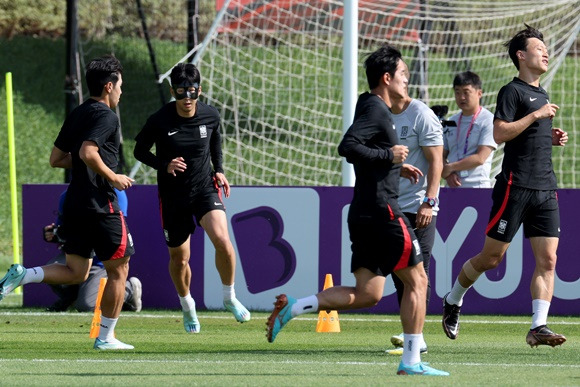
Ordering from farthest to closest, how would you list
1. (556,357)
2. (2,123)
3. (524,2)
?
(2,123)
(524,2)
(556,357)

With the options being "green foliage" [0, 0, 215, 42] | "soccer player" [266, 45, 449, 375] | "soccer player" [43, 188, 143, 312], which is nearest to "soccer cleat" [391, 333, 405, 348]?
"soccer player" [266, 45, 449, 375]

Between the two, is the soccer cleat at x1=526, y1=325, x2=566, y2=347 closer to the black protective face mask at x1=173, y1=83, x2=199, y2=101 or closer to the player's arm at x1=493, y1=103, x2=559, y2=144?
the player's arm at x1=493, y1=103, x2=559, y2=144

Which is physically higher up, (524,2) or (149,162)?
(524,2)

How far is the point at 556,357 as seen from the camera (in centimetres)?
852

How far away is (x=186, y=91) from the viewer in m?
10.1

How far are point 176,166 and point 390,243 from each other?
3229mm

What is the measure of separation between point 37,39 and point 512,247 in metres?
18.9

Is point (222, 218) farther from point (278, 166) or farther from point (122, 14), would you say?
point (122, 14)

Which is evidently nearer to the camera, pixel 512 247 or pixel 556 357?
pixel 556 357

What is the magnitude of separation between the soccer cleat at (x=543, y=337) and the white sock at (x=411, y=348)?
190 centimetres

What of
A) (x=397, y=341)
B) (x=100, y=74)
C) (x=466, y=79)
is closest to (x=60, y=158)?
(x=100, y=74)

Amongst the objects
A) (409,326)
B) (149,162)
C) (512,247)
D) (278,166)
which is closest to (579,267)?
(512,247)

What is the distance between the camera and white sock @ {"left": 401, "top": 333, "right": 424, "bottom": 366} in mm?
7113

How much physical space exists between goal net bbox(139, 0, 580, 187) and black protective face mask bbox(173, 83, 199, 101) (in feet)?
24.5
